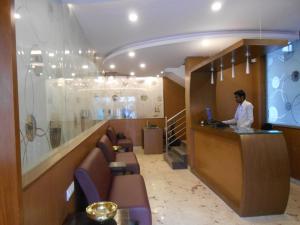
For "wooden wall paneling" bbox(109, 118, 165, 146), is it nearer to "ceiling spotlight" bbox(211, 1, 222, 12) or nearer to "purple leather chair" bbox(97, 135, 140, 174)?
"purple leather chair" bbox(97, 135, 140, 174)

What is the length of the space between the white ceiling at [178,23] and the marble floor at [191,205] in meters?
2.62

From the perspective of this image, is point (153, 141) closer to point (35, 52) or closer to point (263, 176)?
point (263, 176)

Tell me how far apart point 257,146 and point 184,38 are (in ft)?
7.69

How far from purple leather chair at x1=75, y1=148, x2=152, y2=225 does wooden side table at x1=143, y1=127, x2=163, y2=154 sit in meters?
4.41

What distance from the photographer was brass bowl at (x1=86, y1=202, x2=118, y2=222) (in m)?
1.66

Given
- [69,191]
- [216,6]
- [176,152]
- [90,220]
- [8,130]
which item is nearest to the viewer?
[8,130]

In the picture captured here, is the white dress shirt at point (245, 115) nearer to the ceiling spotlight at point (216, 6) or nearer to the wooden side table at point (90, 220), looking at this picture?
the ceiling spotlight at point (216, 6)

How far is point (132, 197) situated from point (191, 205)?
1315 millimetres

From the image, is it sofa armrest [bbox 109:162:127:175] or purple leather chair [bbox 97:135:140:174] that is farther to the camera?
purple leather chair [bbox 97:135:140:174]

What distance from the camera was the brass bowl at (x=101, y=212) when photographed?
1.66 meters

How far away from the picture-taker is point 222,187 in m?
3.73

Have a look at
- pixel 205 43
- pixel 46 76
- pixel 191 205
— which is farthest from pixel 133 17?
pixel 191 205

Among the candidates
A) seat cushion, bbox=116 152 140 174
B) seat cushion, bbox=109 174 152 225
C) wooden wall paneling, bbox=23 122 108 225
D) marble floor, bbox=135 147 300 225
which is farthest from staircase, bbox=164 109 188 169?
wooden wall paneling, bbox=23 122 108 225

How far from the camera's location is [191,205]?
3.44 m
